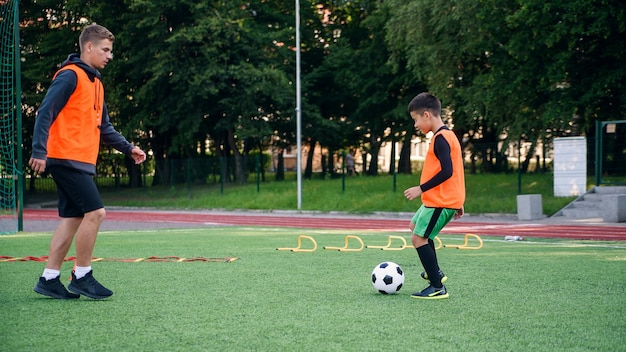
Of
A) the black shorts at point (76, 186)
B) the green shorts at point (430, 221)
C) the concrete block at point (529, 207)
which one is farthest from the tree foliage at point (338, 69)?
the black shorts at point (76, 186)

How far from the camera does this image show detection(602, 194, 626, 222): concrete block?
1956 cm

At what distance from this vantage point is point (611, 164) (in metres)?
24.4

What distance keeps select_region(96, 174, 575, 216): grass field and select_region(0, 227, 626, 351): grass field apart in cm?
1615

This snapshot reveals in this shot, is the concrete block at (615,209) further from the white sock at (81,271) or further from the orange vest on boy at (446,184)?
the white sock at (81,271)

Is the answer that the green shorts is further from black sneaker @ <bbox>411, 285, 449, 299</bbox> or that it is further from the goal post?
the goal post

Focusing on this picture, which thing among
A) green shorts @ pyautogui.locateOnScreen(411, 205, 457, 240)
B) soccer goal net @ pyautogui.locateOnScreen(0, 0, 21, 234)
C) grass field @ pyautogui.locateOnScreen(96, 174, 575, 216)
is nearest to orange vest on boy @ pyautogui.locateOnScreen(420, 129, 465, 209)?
green shorts @ pyautogui.locateOnScreen(411, 205, 457, 240)

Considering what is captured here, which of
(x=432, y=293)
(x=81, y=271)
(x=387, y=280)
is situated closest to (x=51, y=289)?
(x=81, y=271)

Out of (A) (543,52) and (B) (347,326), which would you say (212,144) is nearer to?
(A) (543,52)

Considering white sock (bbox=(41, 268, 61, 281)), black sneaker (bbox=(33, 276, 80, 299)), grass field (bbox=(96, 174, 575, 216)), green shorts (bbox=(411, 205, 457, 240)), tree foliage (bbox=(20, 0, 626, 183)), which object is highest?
tree foliage (bbox=(20, 0, 626, 183))

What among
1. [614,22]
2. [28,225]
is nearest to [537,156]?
[614,22]

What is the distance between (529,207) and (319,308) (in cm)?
1728

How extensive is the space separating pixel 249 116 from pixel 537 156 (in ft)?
49.3

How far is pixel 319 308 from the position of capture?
614 cm

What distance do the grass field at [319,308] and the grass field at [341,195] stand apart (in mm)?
16149
